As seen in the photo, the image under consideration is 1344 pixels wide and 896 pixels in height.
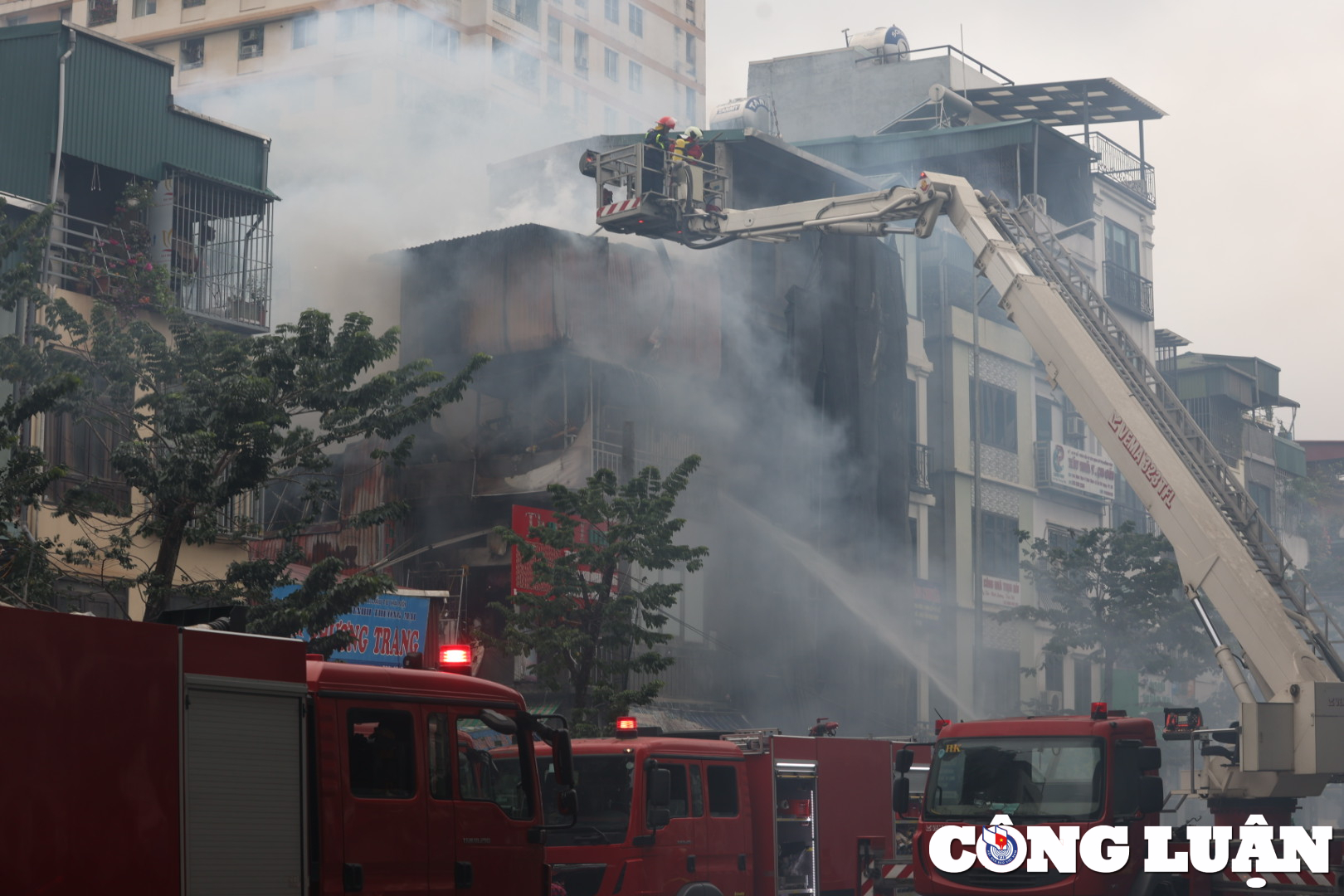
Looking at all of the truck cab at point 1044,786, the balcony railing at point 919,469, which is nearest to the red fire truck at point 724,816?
the truck cab at point 1044,786

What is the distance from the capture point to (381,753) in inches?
357

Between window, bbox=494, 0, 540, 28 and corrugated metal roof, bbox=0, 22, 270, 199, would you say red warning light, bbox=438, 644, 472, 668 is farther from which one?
window, bbox=494, 0, 540, 28

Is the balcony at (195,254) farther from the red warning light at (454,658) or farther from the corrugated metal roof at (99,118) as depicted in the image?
the red warning light at (454,658)

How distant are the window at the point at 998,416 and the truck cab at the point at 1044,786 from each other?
2926cm

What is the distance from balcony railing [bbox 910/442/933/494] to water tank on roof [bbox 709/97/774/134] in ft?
30.5

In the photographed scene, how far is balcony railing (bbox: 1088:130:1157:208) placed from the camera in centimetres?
5228

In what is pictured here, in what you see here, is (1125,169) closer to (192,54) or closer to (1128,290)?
(1128,290)

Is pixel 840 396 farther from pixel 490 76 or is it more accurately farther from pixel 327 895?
pixel 490 76

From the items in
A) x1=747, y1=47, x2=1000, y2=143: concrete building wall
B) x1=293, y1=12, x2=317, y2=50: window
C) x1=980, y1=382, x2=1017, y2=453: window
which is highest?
x1=293, y1=12, x2=317, y2=50: window

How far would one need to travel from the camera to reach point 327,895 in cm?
855

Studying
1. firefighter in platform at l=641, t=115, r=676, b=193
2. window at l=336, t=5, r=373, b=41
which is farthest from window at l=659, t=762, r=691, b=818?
window at l=336, t=5, r=373, b=41

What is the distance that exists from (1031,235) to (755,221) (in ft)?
18.9

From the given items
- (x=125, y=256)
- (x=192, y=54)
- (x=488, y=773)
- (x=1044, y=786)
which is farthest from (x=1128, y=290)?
(x=488, y=773)

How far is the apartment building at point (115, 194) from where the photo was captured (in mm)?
21062
